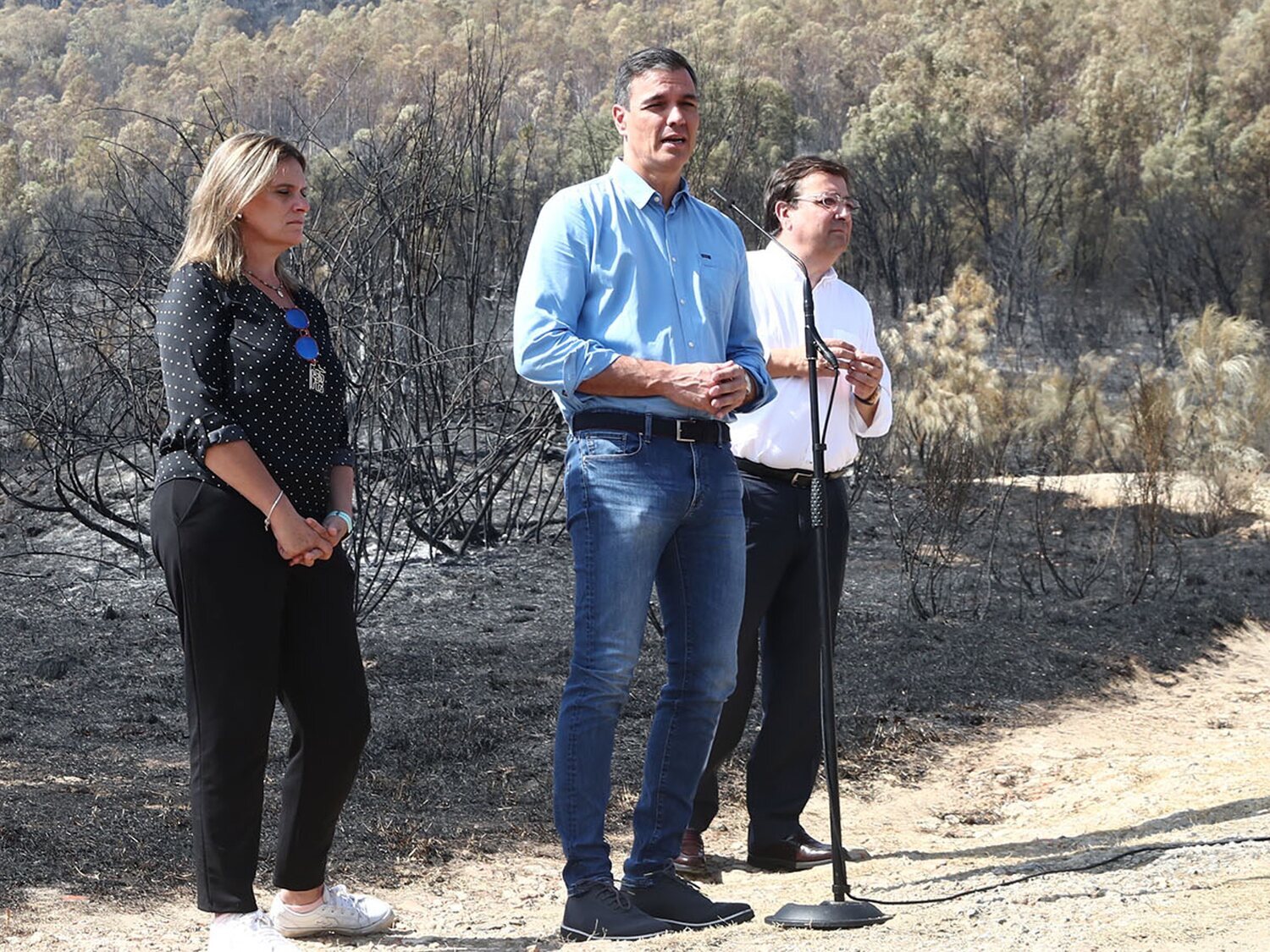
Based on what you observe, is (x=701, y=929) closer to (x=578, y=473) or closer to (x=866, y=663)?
(x=578, y=473)

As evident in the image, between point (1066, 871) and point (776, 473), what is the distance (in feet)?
3.98

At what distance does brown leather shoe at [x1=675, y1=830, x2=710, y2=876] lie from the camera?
4.14 metres

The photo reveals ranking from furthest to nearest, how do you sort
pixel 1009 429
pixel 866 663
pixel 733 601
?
1. pixel 1009 429
2. pixel 866 663
3. pixel 733 601

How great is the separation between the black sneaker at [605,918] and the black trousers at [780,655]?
0.73 metres

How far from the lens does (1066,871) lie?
3715 millimetres

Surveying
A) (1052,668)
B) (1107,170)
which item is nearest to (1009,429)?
(1052,668)

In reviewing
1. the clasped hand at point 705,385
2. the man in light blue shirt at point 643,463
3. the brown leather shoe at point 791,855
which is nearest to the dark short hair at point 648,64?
the man in light blue shirt at point 643,463

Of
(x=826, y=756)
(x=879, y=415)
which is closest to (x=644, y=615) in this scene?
(x=826, y=756)

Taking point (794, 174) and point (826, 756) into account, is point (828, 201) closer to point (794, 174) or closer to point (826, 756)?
point (794, 174)

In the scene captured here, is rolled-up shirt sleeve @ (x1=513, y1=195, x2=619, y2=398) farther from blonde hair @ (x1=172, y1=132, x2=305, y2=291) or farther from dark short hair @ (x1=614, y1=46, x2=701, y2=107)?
blonde hair @ (x1=172, y1=132, x2=305, y2=291)

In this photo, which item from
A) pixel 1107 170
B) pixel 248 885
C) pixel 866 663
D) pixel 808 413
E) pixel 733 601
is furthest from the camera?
pixel 1107 170

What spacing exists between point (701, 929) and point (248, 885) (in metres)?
0.97

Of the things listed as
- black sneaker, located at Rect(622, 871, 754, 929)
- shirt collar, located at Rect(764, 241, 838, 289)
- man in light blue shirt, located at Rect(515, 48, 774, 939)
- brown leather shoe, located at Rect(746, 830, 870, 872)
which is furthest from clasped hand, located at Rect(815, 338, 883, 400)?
black sneaker, located at Rect(622, 871, 754, 929)

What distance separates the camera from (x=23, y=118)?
7669 cm
